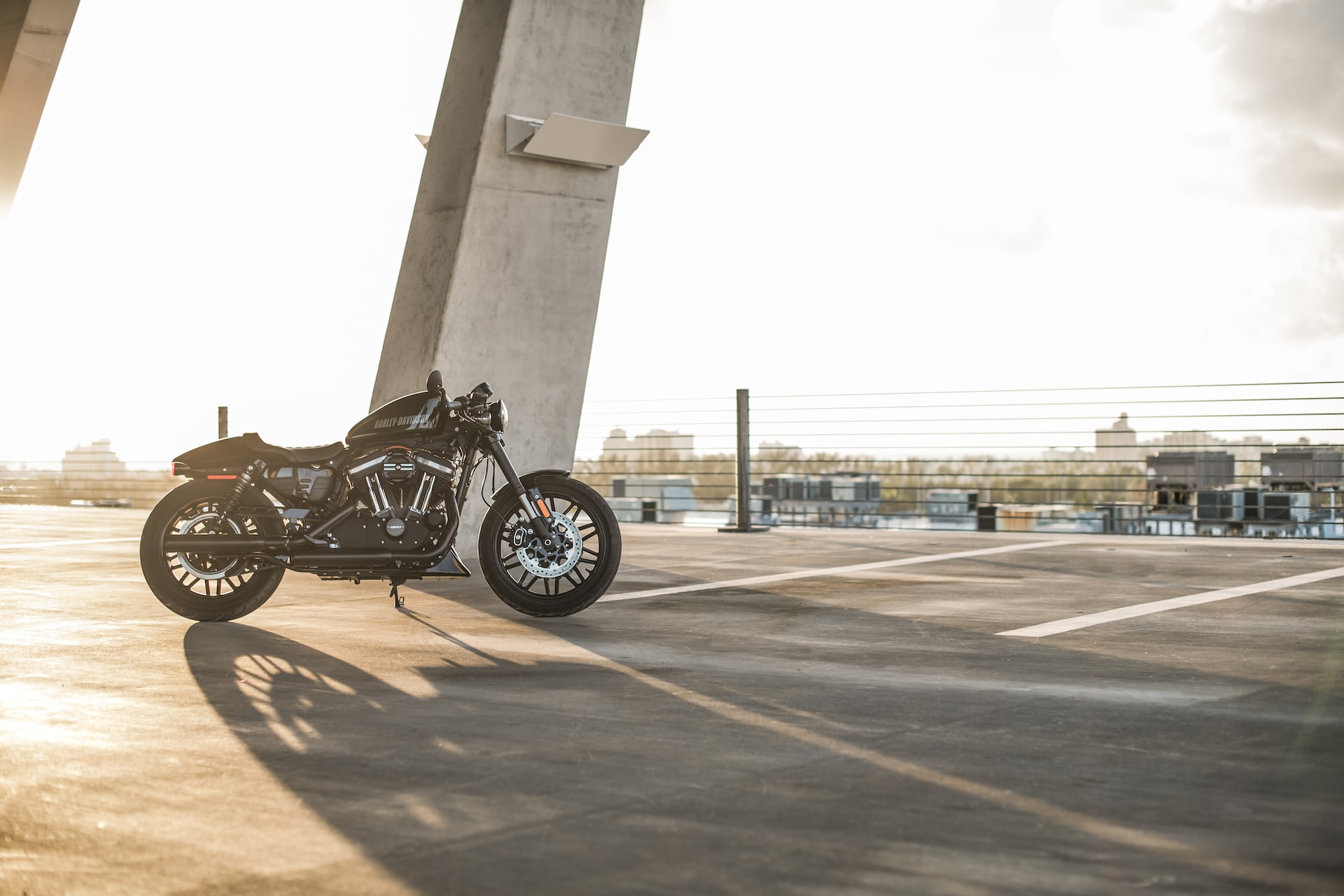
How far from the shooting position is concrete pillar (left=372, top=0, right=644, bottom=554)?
756 centimetres

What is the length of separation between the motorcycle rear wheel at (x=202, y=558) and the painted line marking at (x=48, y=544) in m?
4.38

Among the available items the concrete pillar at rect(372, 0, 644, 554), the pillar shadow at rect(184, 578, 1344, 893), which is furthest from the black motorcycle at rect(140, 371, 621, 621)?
the concrete pillar at rect(372, 0, 644, 554)

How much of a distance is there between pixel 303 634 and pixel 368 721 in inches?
67.8

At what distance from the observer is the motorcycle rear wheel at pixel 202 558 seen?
507 centimetres

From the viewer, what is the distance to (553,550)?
17.4 feet

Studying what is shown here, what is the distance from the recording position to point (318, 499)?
17.0 ft

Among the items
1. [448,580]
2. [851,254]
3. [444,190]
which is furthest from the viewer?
[851,254]

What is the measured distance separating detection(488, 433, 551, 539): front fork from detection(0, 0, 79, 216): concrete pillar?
899 centimetres

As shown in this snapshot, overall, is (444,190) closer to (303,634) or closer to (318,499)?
(318,499)

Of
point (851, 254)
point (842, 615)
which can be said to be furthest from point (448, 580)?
point (851, 254)

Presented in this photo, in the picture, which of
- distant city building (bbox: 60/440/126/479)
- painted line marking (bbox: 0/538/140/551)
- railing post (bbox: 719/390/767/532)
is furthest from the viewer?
distant city building (bbox: 60/440/126/479)

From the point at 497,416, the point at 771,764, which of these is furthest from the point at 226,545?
the point at 771,764

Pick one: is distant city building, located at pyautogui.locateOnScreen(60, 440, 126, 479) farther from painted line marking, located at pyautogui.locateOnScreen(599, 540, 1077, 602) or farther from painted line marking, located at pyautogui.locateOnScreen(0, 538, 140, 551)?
painted line marking, located at pyautogui.locateOnScreen(599, 540, 1077, 602)

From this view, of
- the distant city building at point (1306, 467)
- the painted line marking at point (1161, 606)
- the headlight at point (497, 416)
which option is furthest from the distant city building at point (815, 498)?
the headlight at point (497, 416)
